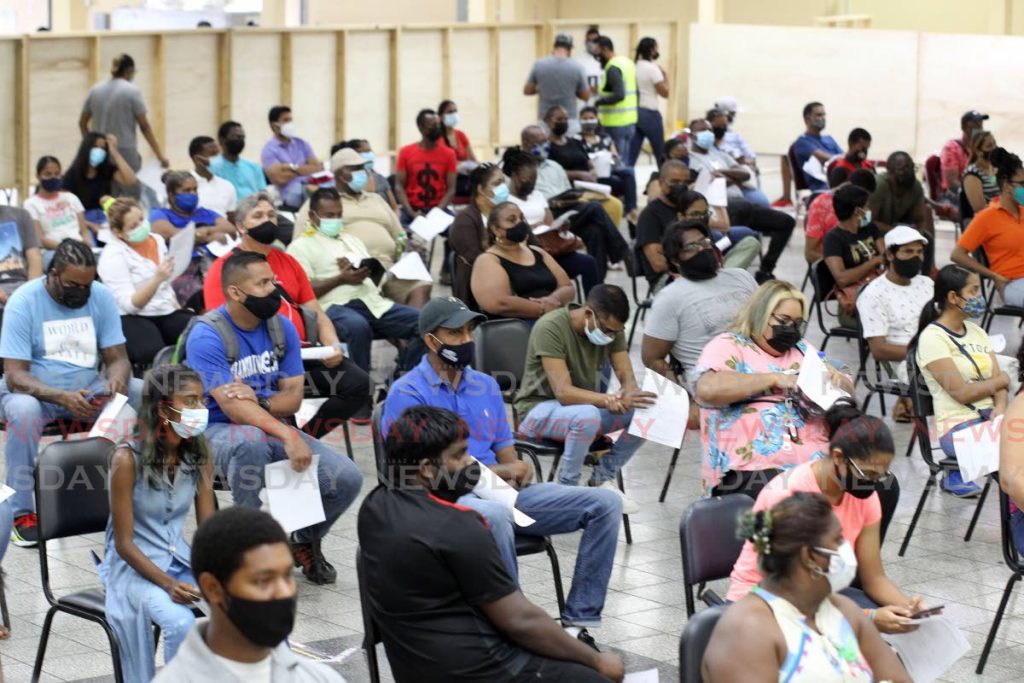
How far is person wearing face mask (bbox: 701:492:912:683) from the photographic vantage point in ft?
13.2

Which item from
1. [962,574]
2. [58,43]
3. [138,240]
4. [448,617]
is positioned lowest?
[962,574]

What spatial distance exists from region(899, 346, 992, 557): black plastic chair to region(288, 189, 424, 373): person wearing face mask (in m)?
2.89

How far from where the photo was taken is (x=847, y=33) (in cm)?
2025

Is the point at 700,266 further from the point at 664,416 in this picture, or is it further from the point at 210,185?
the point at 210,185

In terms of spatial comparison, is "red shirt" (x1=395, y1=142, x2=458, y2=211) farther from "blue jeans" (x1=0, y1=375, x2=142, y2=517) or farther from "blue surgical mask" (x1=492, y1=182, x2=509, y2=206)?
"blue jeans" (x1=0, y1=375, x2=142, y2=517)

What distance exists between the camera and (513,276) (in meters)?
8.86

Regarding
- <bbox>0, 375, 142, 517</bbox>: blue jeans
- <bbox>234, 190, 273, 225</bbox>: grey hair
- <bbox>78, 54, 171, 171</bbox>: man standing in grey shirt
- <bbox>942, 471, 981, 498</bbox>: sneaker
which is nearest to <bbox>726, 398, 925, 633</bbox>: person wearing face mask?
<bbox>942, 471, 981, 498</bbox>: sneaker

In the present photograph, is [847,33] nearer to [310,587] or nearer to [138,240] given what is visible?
[138,240]

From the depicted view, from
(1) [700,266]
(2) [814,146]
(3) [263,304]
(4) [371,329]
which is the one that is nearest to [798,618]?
(3) [263,304]

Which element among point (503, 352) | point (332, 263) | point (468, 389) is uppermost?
point (332, 263)

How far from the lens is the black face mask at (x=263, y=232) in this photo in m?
8.09

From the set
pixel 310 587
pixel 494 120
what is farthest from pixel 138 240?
pixel 494 120

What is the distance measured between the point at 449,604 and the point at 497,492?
123 centimetres

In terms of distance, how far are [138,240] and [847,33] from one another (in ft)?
43.5
